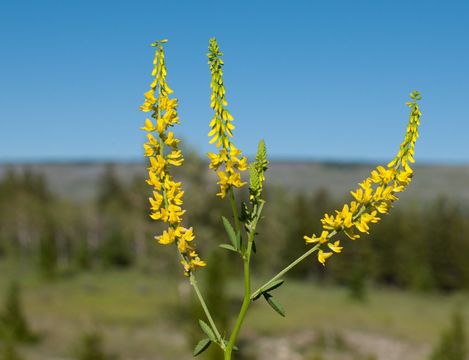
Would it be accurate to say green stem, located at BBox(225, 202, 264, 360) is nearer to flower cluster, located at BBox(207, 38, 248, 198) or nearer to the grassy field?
flower cluster, located at BBox(207, 38, 248, 198)

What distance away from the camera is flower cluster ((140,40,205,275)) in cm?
322

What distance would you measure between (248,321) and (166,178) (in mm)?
55386

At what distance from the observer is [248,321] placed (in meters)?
56.9

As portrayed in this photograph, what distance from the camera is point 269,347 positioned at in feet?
155

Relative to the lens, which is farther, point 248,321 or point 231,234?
point 248,321

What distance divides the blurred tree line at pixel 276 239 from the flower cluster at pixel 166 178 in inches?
2354

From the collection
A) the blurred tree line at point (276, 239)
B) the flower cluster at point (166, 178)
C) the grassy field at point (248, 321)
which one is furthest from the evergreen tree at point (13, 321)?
the flower cluster at point (166, 178)

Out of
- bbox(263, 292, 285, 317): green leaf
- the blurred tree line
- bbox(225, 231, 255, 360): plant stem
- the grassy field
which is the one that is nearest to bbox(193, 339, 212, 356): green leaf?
bbox(225, 231, 255, 360): plant stem

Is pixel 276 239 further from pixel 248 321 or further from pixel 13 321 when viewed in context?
pixel 13 321

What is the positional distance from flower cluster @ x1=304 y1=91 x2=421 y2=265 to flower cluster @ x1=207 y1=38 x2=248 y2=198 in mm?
528

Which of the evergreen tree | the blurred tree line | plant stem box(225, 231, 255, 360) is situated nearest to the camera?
plant stem box(225, 231, 255, 360)

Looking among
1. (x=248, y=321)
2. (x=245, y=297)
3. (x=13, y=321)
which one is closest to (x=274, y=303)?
(x=245, y=297)

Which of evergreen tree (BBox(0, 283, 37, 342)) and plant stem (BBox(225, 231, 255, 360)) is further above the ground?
plant stem (BBox(225, 231, 255, 360))

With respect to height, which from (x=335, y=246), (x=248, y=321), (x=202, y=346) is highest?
(x=335, y=246)
